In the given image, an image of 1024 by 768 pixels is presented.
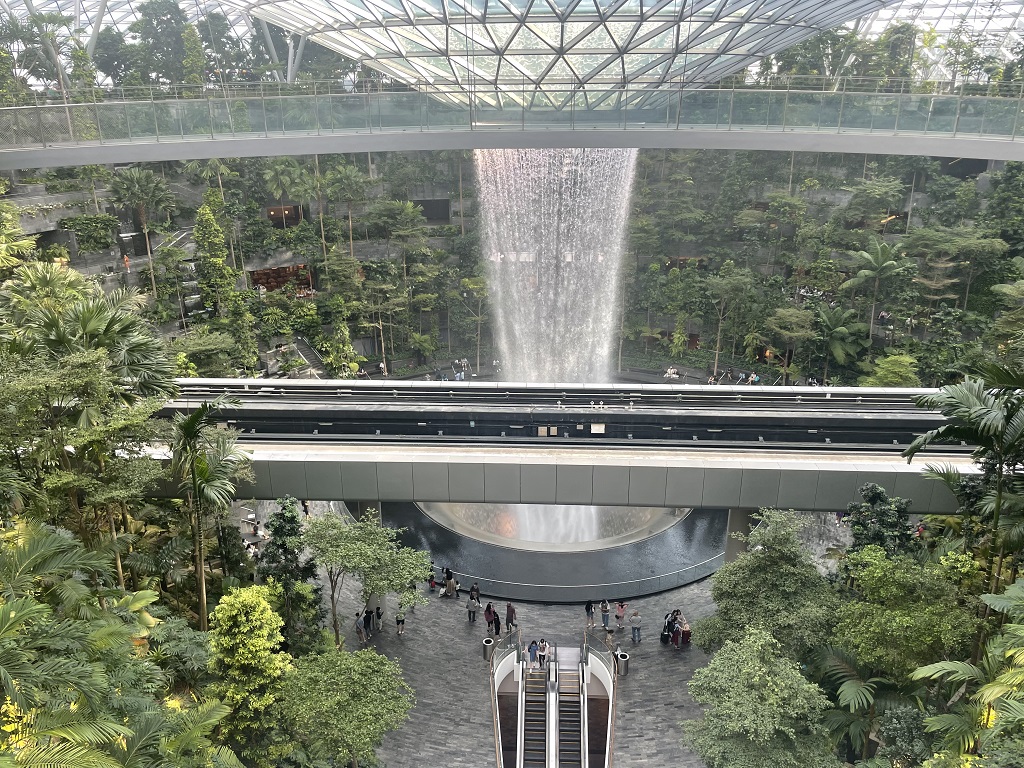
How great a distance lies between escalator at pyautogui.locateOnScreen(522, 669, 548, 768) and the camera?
17.8 metres

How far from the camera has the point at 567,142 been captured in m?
31.9

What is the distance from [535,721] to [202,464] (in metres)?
10.7

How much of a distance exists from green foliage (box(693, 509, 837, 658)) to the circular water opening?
996cm

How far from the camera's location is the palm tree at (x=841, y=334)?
35.7m

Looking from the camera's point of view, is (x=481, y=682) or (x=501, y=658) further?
(x=501, y=658)

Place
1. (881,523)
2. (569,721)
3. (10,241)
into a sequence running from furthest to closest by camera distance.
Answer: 1. (10,241)
2. (569,721)
3. (881,523)

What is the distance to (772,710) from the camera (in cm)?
1238

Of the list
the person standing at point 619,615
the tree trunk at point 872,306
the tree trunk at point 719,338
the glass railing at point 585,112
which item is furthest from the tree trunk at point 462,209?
the person standing at point 619,615

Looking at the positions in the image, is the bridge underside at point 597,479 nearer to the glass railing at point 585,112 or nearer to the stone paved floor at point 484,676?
the stone paved floor at point 484,676

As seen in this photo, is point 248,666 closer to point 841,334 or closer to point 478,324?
point 478,324

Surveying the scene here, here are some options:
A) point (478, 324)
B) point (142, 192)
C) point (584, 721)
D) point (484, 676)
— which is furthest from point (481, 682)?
point (478, 324)

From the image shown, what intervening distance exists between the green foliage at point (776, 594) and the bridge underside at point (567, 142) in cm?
2102

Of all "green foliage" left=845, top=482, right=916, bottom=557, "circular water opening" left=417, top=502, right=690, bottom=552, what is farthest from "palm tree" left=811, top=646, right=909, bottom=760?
"circular water opening" left=417, top=502, right=690, bottom=552

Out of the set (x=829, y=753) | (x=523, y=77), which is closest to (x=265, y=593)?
(x=829, y=753)
